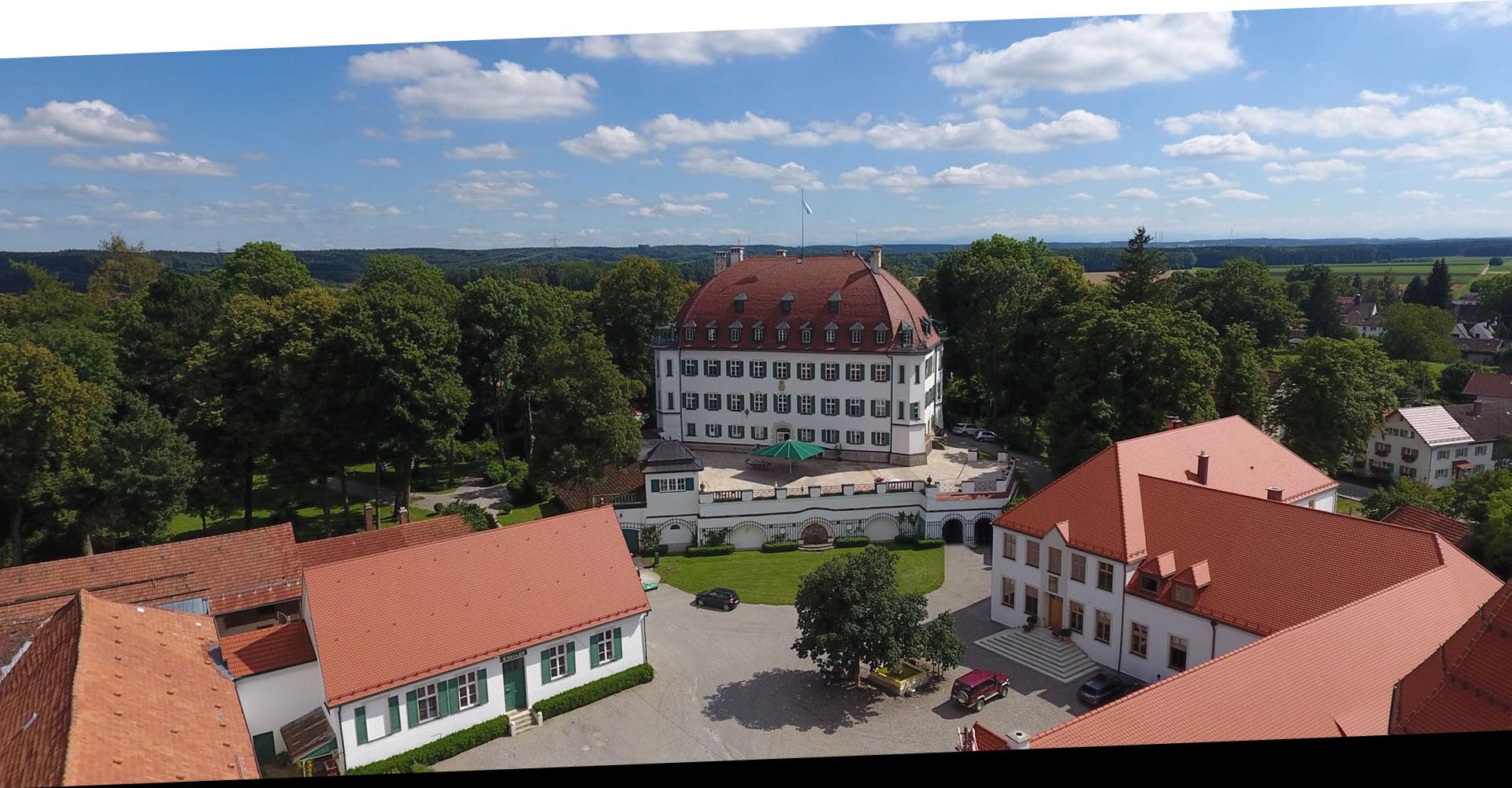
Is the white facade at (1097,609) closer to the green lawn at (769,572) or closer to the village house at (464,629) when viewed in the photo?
the green lawn at (769,572)

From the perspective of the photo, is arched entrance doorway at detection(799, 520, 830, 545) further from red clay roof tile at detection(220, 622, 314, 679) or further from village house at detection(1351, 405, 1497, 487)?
village house at detection(1351, 405, 1497, 487)

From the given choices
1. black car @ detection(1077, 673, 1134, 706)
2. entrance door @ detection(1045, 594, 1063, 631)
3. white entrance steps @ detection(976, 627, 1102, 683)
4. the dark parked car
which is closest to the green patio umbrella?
white entrance steps @ detection(976, 627, 1102, 683)

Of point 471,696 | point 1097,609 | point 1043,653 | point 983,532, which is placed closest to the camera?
point 471,696

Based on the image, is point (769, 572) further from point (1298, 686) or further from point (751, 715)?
point (1298, 686)

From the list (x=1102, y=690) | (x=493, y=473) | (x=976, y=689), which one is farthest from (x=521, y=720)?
(x=493, y=473)

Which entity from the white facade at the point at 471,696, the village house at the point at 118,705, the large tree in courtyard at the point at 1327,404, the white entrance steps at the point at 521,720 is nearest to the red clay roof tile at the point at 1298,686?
the village house at the point at 118,705

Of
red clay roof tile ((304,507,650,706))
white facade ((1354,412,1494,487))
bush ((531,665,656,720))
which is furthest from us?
white facade ((1354,412,1494,487))

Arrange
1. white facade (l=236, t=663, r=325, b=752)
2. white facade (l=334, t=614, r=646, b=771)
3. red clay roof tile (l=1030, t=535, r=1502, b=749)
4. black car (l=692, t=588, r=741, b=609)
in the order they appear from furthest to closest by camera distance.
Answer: black car (l=692, t=588, r=741, b=609) < white facade (l=236, t=663, r=325, b=752) < white facade (l=334, t=614, r=646, b=771) < red clay roof tile (l=1030, t=535, r=1502, b=749)
